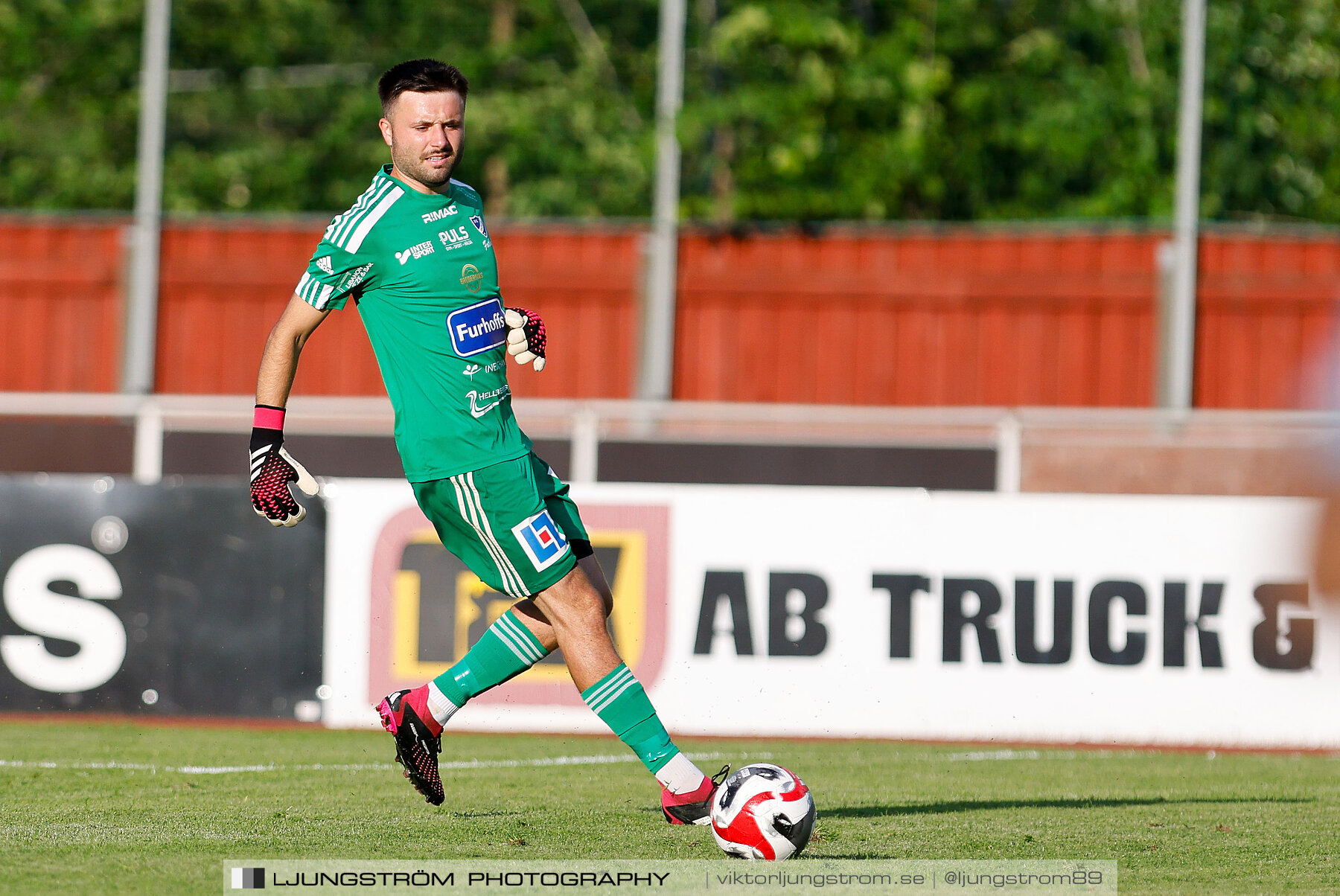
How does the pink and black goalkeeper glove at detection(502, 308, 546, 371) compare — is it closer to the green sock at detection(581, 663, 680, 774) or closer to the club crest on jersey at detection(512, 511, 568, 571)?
the club crest on jersey at detection(512, 511, 568, 571)

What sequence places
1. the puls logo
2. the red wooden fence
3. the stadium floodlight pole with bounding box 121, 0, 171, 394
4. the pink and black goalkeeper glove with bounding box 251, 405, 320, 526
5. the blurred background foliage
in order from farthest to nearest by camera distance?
the blurred background foliage, the red wooden fence, the stadium floodlight pole with bounding box 121, 0, 171, 394, the puls logo, the pink and black goalkeeper glove with bounding box 251, 405, 320, 526

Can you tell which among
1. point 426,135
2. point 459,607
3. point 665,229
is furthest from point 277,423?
point 665,229

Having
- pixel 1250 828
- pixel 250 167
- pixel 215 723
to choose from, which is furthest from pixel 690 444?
pixel 250 167

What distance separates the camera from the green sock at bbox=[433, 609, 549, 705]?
19.3 feet

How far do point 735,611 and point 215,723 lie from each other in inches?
105

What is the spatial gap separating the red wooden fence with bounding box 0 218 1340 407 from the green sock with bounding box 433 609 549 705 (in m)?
12.2

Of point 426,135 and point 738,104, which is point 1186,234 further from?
point 426,135

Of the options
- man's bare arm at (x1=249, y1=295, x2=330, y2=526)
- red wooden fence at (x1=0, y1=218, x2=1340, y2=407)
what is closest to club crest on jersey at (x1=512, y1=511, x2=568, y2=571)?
man's bare arm at (x1=249, y1=295, x2=330, y2=526)

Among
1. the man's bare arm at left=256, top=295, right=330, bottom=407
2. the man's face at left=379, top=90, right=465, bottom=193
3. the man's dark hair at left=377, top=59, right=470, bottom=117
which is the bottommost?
the man's bare arm at left=256, top=295, right=330, bottom=407

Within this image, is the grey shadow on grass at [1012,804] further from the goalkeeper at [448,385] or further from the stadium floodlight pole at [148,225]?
the stadium floodlight pole at [148,225]

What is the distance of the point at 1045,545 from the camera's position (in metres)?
9.44

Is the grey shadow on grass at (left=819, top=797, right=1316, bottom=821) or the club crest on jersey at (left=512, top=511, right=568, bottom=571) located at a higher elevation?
the club crest on jersey at (left=512, top=511, right=568, bottom=571)

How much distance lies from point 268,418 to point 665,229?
492 inches

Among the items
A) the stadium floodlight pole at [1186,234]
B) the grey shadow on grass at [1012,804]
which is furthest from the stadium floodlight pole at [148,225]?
the grey shadow on grass at [1012,804]
